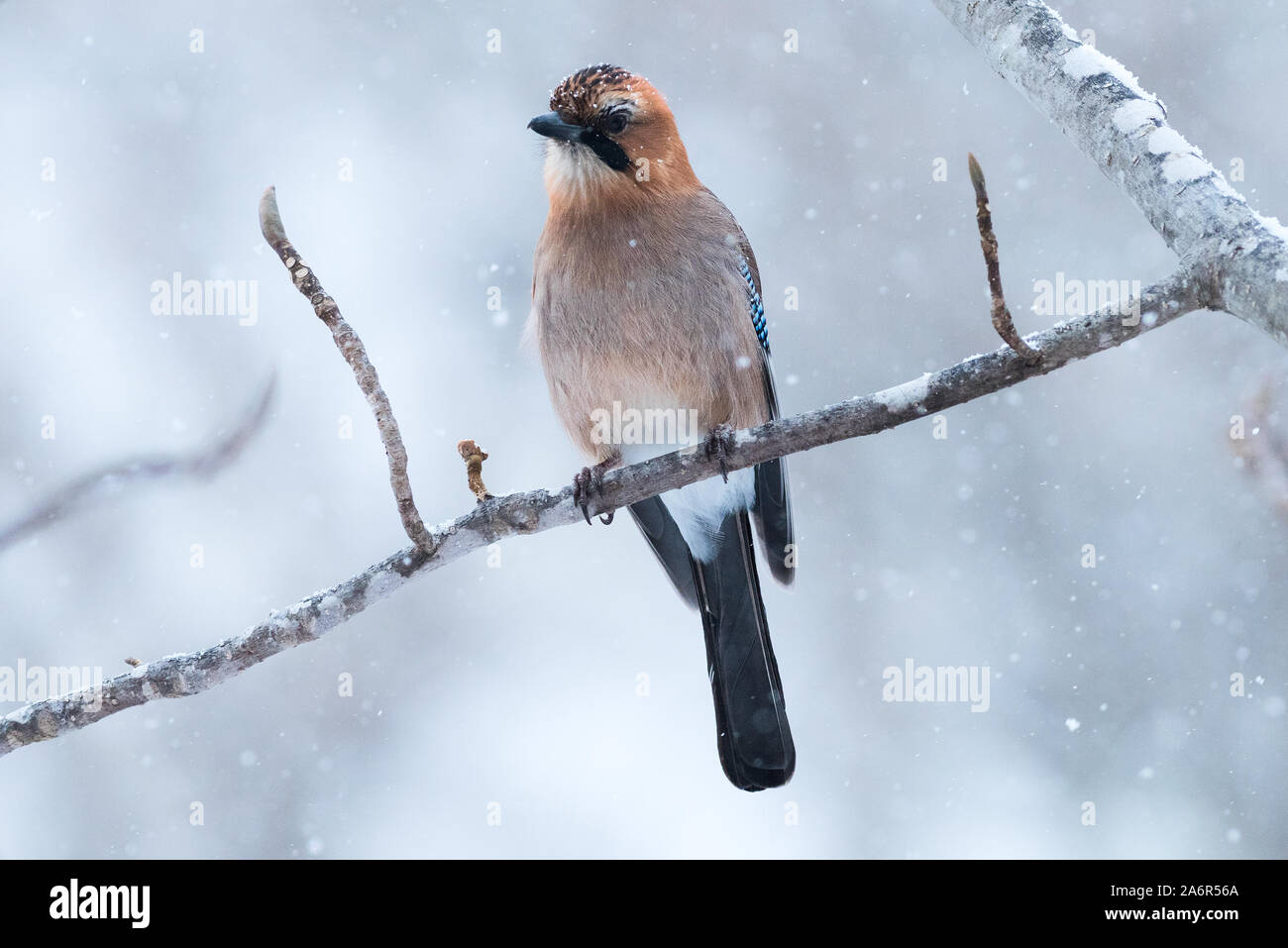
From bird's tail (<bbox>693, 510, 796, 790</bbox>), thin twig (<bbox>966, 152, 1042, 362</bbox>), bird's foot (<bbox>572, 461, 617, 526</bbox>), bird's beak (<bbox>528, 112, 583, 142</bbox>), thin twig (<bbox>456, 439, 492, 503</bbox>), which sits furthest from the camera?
bird's tail (<bbox>693, 510, 796, 790</bbox>)

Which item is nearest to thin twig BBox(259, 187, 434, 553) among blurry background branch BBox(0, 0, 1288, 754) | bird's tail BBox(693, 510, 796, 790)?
blurry background branch BBox(0, 0, 1288, 754)

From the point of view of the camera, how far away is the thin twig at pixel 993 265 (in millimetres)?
1893

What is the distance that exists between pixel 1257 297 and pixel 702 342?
2042mm

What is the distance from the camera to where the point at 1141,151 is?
7.42 feet

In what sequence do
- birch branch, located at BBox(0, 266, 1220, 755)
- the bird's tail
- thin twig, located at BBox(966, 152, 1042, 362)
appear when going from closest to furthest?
thin twig, located at BBox(966, 152, 1042, 362), birch branch, located at BBox(0, 266, 1220, 755), the bird's tail

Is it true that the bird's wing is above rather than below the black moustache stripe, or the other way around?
below

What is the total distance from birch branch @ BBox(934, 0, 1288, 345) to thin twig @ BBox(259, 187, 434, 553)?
1524 mm

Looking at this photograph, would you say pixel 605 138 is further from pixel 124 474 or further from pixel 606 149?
pixel 124 474

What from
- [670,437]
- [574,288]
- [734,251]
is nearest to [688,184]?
[734,251]

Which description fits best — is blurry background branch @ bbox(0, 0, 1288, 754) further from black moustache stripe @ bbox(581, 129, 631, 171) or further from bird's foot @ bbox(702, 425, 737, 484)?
black moustache stripe @ bbox(581, 129, 631, 171)

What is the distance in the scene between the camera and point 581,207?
151 inches

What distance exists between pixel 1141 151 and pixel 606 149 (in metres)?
1.89

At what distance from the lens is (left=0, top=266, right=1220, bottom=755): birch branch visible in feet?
7.50

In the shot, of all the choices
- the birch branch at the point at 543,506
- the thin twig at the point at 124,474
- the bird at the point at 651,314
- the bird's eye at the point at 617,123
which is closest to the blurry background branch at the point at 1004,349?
the birch branch at the point at 543,506
